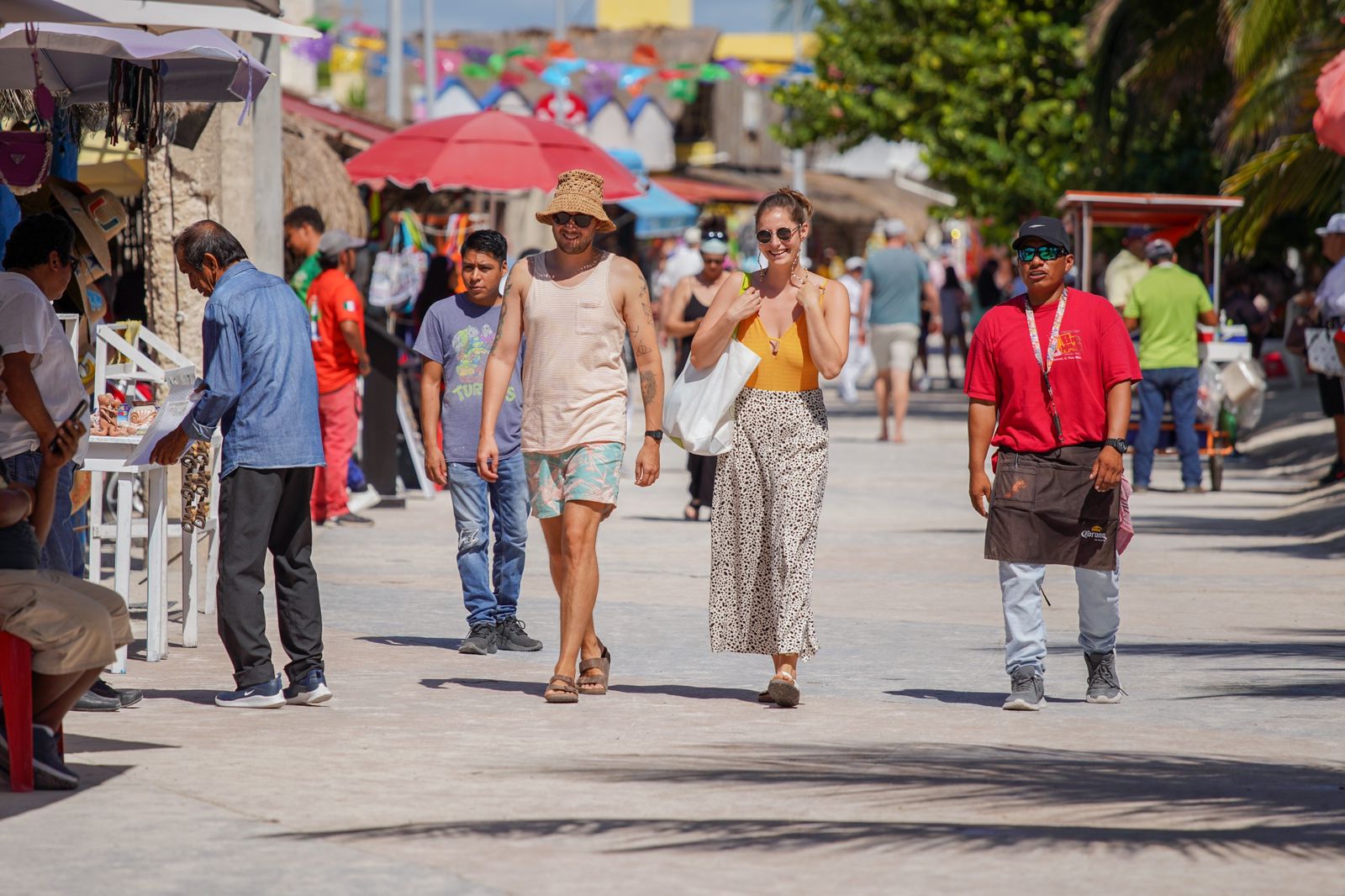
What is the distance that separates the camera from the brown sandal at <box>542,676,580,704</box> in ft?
24.6

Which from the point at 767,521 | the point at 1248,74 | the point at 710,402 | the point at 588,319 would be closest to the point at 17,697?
the point at 588,319

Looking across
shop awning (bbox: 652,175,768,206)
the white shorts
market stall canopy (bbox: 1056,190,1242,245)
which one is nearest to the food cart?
market stall canopy (bbox: 1056,190,1242,245)

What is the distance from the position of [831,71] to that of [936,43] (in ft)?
6.61

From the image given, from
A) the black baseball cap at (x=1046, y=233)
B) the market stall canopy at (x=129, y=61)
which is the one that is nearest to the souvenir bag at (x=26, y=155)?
the market stall canopy at (x=129, y=61)

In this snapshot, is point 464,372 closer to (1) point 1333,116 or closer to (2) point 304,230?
(2) point 304,230

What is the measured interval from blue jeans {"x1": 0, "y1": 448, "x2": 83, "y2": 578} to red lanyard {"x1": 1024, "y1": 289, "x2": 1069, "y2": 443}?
3.39m

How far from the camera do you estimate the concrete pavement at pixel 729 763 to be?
16.8 ft

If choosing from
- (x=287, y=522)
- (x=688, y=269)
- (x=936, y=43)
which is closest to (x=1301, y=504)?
(x=287, y=522)

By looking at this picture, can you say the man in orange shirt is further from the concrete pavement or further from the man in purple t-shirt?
the man in purple t-shirt

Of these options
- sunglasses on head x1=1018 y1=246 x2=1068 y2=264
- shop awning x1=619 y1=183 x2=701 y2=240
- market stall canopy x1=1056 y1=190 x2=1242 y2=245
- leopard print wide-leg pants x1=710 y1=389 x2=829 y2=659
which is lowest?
leopard print wide-leg pants x1=710 y1=389 x2=829 y2=659

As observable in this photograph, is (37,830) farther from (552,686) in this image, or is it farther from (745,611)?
(745,611)

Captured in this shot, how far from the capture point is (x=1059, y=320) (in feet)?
24.8

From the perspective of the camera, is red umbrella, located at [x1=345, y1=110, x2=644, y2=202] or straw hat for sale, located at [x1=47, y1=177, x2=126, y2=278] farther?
red umbrella, located at [x1=345, y1=110, x2=644, y2=202]

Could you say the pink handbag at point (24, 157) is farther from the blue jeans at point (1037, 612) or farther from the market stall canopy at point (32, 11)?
the blue jeans at point (1037, 612)
